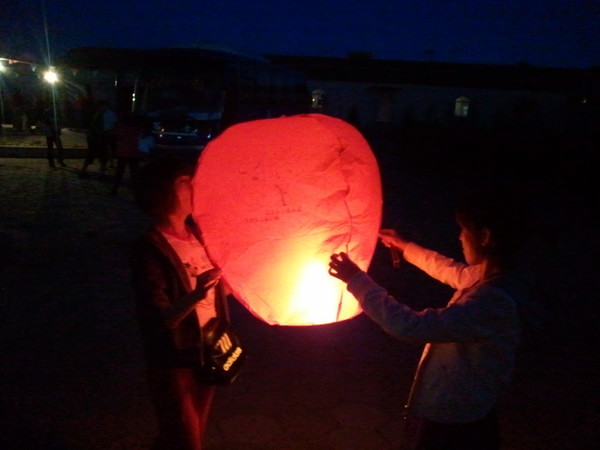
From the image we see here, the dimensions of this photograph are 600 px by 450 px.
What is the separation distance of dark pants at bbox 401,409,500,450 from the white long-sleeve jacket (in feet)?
0.10

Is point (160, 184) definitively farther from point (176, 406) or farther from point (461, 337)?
point (461, 337)

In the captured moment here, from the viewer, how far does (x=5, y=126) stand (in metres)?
28.6

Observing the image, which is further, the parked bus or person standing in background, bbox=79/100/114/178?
the parked bus

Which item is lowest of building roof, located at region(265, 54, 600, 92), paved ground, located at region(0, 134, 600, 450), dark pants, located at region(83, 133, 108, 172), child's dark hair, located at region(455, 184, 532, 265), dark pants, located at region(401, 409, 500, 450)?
paved ground, located at region(0, 134, 600, 450)

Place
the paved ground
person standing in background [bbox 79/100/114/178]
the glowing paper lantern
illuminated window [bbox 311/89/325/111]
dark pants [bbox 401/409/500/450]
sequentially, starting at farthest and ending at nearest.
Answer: illuminated window [bbox 311/89/325/111]
person standing in background [bbox 79/100/114/178]
the paved ground
dark pants [bbox 401/409/500/450]
the glowing paper lantern

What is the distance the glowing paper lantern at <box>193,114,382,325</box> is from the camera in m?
1.52

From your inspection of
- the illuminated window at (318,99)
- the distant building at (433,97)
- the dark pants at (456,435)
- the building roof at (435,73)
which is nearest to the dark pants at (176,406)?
the dark pants at (456,435)

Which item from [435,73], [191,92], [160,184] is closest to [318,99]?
[435,73]

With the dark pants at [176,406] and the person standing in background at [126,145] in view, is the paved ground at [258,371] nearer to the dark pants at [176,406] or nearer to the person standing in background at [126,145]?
the dark pants at [176,406]

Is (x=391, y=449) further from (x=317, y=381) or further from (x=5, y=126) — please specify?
(x=5, y=126)

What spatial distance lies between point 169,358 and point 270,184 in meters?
0.91

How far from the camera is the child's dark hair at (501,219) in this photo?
173 cm

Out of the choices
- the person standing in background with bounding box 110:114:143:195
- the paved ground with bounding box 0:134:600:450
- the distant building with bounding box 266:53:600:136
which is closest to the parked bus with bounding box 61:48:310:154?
the person standing in background with bounding box 110:114:143:195

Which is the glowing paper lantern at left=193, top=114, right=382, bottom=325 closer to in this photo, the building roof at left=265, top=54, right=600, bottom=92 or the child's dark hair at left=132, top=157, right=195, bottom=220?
the child's dark hair at left=132, top=157, right=195, bottom=220
